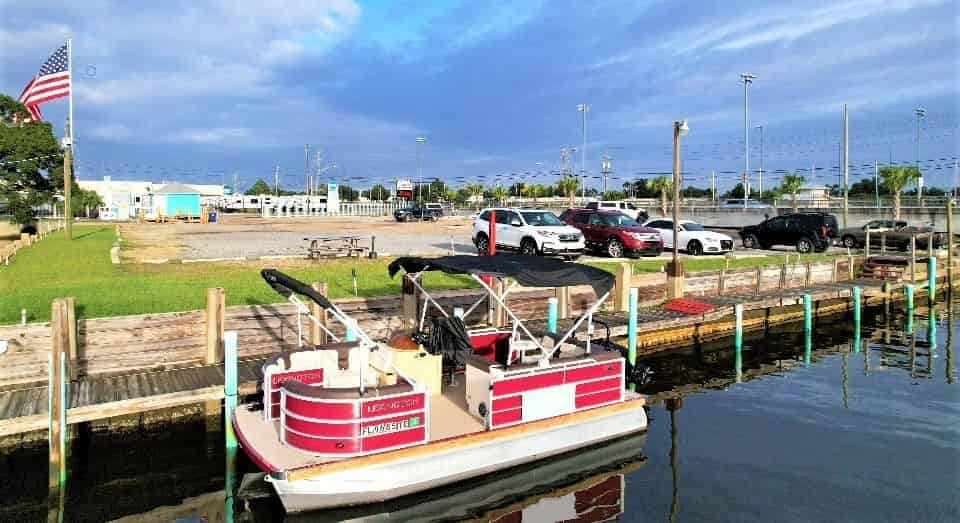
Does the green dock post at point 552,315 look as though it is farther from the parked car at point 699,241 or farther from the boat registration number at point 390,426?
the parked car at point 699,241

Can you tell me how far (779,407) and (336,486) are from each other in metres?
9.18

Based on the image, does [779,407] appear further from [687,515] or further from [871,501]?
[687,515]

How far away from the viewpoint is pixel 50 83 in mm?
33562

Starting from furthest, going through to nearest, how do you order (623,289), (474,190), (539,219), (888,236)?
(474,190), (888,236), (539,219), (623,289)

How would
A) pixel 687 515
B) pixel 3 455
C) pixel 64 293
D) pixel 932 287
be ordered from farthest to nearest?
pixel 932 287 → pixel 64 293 → pixel 3 455 → pixel 687 515

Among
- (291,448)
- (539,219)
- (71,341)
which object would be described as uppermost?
(539,219)

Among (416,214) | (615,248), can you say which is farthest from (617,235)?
(416,214)

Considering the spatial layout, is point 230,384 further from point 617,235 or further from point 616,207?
point 616,207

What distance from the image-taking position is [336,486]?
8078 mm

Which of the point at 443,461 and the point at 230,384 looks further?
the point at 230,384

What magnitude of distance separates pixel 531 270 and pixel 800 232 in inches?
1021

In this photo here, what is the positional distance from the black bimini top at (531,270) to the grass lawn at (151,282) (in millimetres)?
6118

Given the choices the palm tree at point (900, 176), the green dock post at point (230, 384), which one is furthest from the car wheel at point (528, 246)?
the palm tree at point (900, 176)

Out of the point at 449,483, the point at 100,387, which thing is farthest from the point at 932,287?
the point at 100,387
